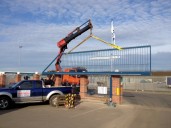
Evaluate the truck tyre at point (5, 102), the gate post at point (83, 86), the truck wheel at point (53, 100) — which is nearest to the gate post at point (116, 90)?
the gate post at point (83, 86)

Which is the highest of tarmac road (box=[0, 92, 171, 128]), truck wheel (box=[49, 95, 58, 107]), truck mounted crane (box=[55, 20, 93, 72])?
truck mounted crane (box=[55, 20, 93, 72])

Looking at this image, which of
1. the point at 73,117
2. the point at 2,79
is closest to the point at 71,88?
the point at 73,117

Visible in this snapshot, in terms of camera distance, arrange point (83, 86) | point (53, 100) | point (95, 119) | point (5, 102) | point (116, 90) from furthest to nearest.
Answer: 1. point (83, 86)
2. point (53, 100)
3. point (116, 90)
4. point (5, 102)
5. point (95, 119)

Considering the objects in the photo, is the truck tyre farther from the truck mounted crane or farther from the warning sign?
the truck mounted crane

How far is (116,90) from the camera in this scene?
59.3ft

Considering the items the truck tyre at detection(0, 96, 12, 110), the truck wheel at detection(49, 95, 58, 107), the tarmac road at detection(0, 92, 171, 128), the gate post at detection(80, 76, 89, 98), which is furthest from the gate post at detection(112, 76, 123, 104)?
the truck tyre at detection(0, 96, 12, 110)

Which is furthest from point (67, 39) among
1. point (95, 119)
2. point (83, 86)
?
point (95, 119)

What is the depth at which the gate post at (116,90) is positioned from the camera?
59.1ft

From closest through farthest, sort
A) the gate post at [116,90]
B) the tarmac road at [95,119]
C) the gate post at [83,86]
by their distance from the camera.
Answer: the tarmac road at [95,119] < the gate post at [116,90] < the gate post at [83,86]

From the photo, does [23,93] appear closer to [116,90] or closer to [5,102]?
[5,102]

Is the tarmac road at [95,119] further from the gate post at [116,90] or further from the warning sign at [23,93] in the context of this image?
the warning sign at [23,93]

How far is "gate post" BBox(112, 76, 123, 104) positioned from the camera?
18.0 meters

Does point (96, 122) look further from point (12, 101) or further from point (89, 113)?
point (12, 101)

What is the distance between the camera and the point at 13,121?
41.1ft
